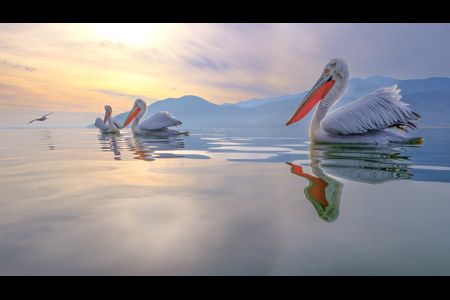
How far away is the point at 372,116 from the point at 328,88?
1.18 metres

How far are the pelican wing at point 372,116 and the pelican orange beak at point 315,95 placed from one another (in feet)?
2.33

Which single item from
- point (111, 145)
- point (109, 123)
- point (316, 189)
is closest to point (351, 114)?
point (316, 189)

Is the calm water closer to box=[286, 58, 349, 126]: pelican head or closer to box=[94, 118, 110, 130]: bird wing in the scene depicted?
box=[286, 58, 349, 126]: pelican head

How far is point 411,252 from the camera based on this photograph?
1157mm

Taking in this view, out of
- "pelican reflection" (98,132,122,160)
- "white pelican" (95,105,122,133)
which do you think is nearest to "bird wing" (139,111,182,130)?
"pelican reflection" (98,132,122,160)

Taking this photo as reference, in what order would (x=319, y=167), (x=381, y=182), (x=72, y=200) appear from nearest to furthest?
(x=72, y=200) → (x=381, y=182) → (x=319, y=167)

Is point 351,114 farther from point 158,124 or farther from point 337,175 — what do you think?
point 158,124

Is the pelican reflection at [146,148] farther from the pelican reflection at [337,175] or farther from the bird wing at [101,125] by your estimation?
the bird wing at [101,125]

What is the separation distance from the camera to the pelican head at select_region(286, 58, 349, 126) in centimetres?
537

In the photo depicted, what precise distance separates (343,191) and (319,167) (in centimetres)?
111

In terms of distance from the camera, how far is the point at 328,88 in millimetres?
5449
